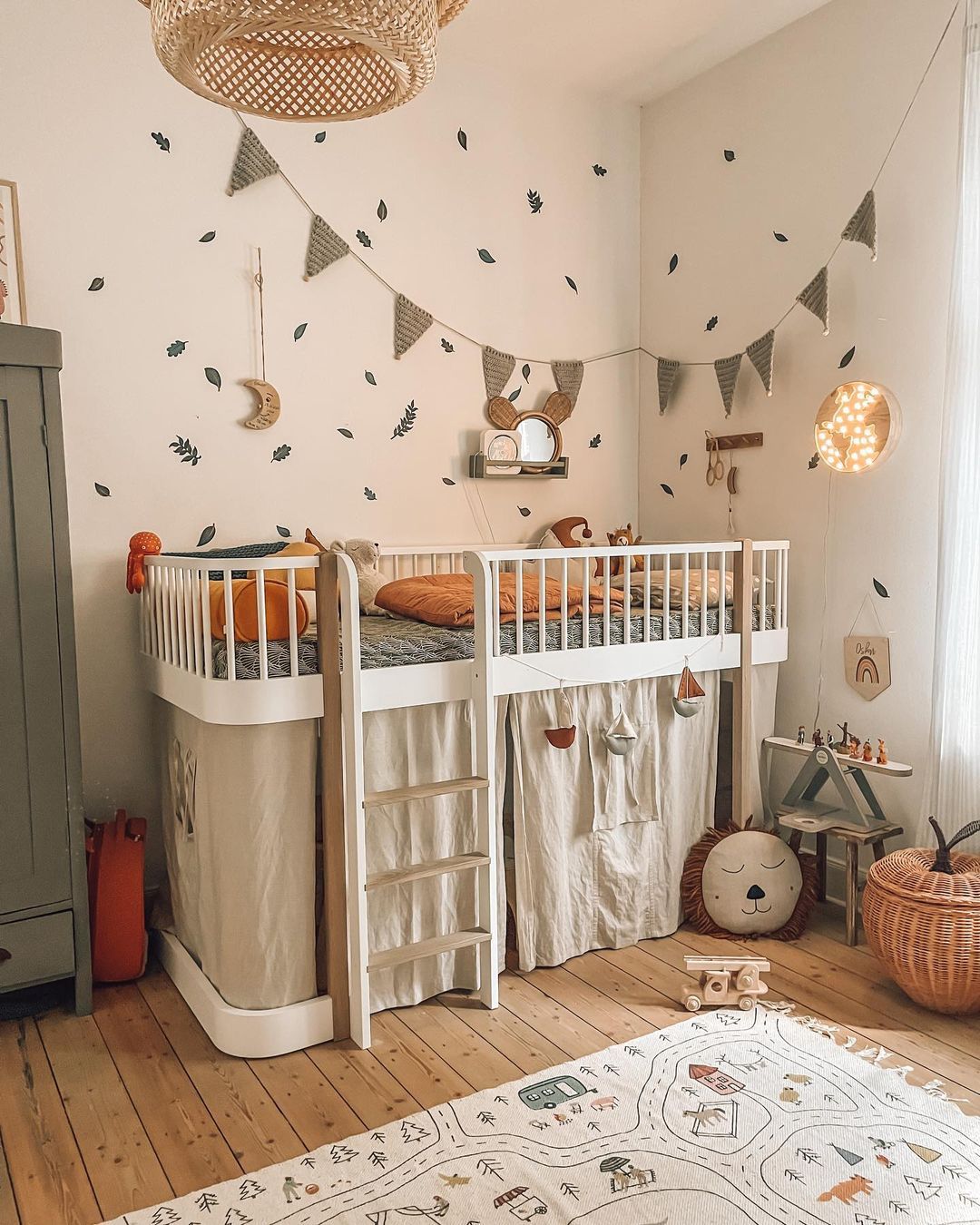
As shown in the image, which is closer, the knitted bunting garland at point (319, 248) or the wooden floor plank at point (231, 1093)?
the wooden floor plank at point (231, 1093)

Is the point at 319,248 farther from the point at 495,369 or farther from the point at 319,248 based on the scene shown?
the point at 495,369

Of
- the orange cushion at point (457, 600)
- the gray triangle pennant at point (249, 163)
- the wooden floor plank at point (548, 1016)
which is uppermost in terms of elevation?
the gray triangle pennant at point (249, 163)

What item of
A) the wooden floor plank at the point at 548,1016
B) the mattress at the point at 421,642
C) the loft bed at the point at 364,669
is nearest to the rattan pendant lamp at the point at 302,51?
the loft bed at the point at 364,669

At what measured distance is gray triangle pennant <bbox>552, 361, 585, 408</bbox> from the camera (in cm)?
382

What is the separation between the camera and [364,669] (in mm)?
2416

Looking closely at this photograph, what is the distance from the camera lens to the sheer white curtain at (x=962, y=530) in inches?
108

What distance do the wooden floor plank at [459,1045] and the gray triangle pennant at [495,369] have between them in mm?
2136

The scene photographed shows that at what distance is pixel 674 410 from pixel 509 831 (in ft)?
6.12

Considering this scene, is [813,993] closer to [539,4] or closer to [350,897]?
[350,897]

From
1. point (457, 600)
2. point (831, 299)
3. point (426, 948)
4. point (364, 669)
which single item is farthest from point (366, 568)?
point (831, 299)

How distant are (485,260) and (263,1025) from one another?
8.70 ft

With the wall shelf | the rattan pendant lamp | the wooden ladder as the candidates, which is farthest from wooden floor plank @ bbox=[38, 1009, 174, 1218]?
Result: the wall shelf

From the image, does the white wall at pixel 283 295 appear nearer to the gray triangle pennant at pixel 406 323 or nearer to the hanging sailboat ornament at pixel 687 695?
the gray triangle pennant at pixel 406 323

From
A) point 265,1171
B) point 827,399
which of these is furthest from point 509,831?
point 827,399
